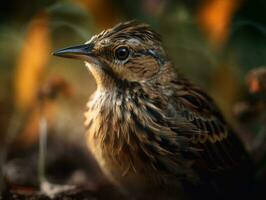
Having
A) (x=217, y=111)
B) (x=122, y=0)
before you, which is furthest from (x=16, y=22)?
(x=217, y=111)

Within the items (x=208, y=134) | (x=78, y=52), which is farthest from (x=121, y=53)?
(x=208, y=134)

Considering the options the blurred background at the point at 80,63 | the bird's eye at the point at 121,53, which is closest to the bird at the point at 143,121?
the bird's eye at the point at 121,53

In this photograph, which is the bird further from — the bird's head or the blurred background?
the blurred background

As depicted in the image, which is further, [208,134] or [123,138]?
[208,134]

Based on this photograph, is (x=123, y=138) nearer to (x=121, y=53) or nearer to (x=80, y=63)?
(x=121, y=53)

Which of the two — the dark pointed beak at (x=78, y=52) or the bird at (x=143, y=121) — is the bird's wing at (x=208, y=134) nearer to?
the bird at (x=143, y=121)

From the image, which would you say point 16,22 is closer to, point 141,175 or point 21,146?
point 21,146
